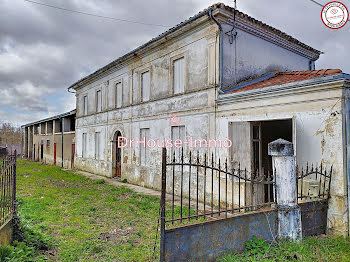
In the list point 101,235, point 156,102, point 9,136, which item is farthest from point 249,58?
point 9,136

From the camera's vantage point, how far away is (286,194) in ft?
16.0

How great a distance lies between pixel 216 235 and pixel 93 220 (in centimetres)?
423

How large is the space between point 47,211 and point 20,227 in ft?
9.97

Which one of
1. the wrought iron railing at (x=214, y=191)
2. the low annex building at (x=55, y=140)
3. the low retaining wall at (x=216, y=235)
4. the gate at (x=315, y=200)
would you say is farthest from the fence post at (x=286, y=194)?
the low annex building at (x=55, y=140)

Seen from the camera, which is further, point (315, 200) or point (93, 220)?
point (93, 220)

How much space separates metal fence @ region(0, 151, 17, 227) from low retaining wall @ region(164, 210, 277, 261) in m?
3.10

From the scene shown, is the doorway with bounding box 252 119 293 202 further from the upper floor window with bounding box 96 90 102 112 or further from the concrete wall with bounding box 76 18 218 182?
the upper floor window with bounding box 96 90 102 112

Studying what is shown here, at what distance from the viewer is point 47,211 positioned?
310 inches

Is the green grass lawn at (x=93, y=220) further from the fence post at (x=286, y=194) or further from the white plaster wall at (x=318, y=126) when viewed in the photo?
the white plaster wall at (x=318, y=126)

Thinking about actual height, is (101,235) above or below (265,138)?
below

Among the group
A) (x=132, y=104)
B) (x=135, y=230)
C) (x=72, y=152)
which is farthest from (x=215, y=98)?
(x=72, y=152)

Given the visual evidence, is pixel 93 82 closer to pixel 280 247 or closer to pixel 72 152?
pixel 72 152

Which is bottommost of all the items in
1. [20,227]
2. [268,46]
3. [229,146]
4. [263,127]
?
[20,227]

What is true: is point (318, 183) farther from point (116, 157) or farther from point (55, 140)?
point (55, 140)
